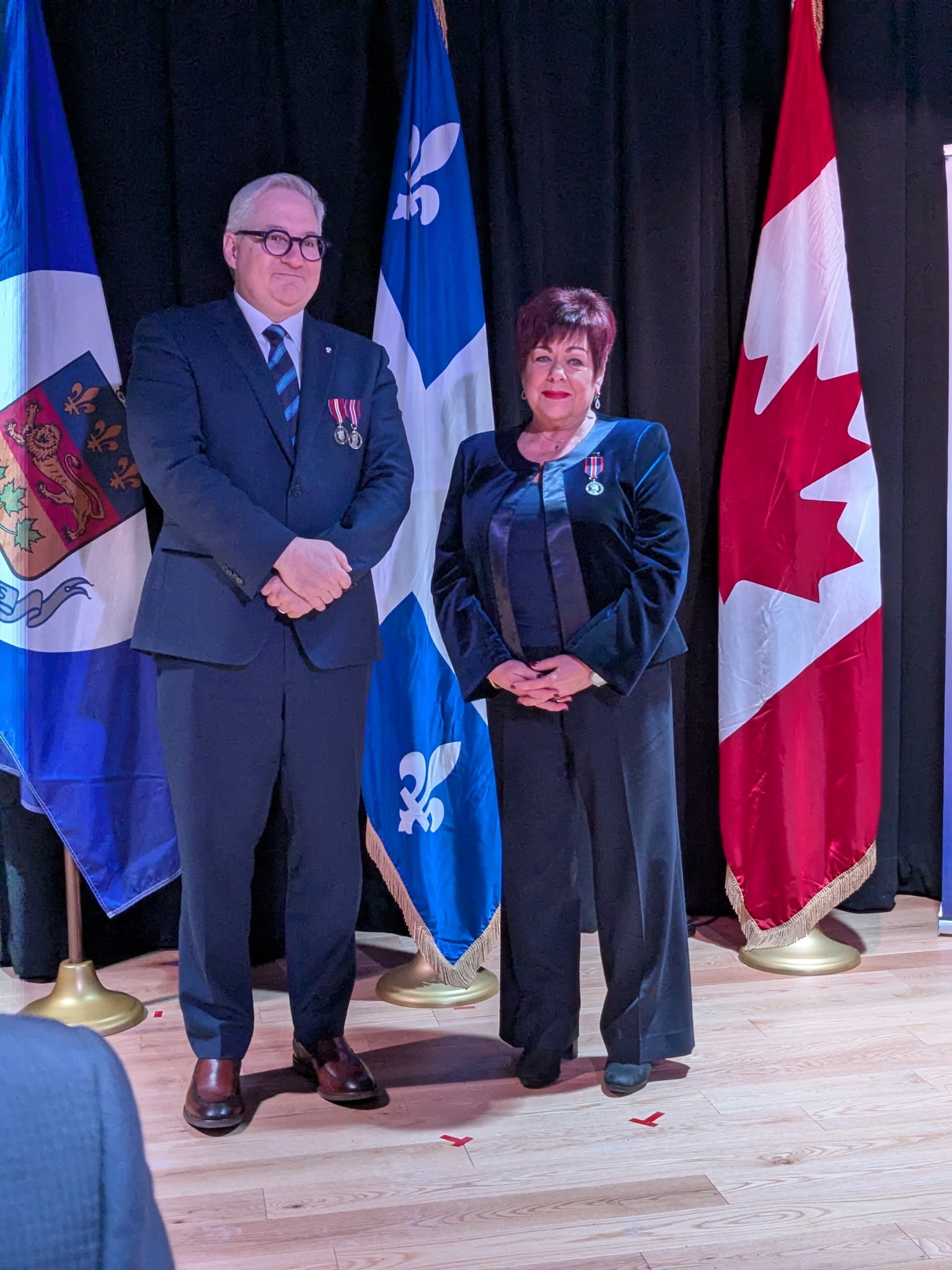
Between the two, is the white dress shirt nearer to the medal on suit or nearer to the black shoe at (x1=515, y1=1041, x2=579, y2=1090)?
the medal on suit

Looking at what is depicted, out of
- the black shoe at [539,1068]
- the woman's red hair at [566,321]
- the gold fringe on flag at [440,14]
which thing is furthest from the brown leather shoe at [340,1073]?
the gold fringe on flag at [440,14]

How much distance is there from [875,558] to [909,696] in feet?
2.22

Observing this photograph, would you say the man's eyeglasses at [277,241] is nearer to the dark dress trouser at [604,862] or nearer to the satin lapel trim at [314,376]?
the satin lapel trim at [314,376]

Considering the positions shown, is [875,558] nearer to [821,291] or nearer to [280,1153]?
[821,291]

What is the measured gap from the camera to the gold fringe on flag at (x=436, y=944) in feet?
10.2

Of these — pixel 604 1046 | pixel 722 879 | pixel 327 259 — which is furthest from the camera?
pixel 722 879

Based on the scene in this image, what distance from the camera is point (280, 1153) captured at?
232cm

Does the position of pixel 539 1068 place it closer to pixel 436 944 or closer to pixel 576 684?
pixel 436 944

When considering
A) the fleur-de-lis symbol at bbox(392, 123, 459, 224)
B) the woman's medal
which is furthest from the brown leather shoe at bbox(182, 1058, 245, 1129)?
the fleur-de-lis symbol at bbox(392, 123, 459, 224)

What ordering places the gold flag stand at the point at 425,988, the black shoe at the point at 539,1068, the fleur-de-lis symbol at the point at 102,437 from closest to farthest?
the black shoe at the point at 539,1068 < the fleur-de-lis symbol at the point at 102,437 < the gold flag stand at the point at 425,988

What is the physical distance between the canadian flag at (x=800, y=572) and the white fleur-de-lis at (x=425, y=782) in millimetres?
771

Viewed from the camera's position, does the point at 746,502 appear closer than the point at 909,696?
Yes

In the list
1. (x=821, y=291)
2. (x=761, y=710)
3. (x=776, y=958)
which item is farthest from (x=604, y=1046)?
(x=821, y=291)

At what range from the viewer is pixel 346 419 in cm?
257
